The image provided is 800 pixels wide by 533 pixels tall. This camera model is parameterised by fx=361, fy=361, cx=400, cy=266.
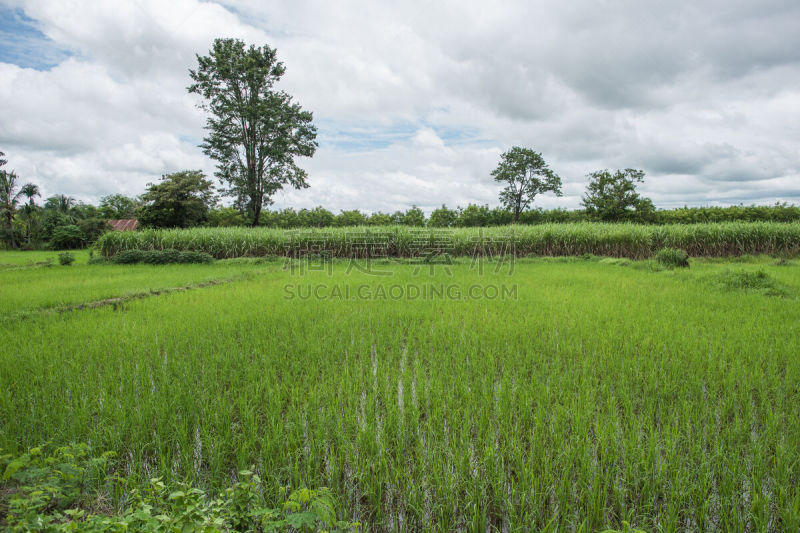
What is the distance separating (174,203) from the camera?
2327 cm

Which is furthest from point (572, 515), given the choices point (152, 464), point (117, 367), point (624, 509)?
point (117, 367)

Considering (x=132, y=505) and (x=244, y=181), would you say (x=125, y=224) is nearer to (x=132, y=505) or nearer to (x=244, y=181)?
(x=244, y=181)

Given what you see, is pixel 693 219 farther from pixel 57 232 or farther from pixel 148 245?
pixel 57 232

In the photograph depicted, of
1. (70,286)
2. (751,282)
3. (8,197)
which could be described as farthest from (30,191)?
(751,282)

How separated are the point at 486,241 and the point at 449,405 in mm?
14332

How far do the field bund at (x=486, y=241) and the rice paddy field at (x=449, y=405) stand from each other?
415 inches

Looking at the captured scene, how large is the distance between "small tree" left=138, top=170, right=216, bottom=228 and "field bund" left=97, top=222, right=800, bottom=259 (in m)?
7.71

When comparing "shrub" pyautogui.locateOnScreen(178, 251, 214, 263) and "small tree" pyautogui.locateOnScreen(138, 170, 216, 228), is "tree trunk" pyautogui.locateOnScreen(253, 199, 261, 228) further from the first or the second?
"shrub" pyautogui.locateOnScreen(178, 251, 214, 263)

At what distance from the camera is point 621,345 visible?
4.07m

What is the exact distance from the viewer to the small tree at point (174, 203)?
22953 mm

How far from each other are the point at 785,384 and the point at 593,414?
1849mm

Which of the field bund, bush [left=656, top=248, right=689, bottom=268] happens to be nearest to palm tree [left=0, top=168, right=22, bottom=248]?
the field bund

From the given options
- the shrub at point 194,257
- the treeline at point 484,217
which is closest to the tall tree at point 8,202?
the treeline at point 484,217

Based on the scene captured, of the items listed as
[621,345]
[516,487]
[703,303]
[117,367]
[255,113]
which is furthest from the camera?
[255,113]
